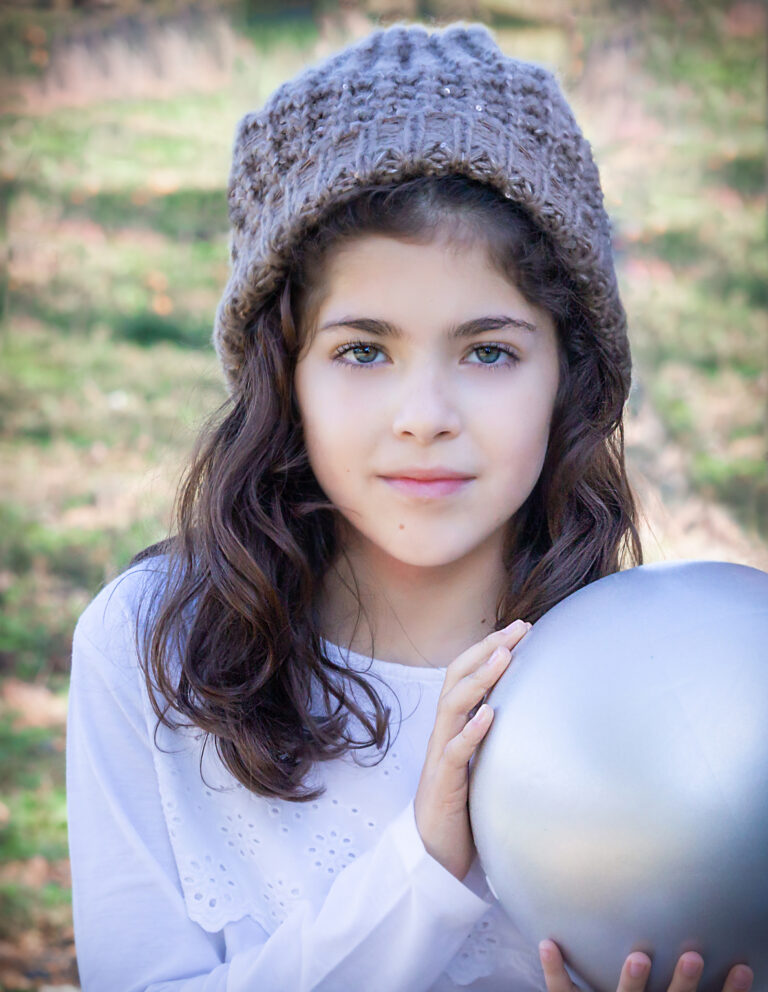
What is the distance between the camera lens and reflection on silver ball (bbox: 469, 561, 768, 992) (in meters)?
1.54

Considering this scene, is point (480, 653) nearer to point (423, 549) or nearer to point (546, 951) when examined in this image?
point (423, 549)

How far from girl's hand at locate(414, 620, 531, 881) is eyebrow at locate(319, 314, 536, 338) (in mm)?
517

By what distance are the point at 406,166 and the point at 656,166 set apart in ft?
17.7

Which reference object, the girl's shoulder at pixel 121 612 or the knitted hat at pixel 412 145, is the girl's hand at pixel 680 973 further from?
the knitted hat at pixel 412 145

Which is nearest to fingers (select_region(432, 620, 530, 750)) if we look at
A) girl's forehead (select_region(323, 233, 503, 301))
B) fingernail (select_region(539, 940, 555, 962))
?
fingernail (select_region(539, 940, 555, 962))

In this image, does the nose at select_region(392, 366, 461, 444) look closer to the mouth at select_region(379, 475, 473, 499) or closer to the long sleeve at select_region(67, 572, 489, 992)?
the mouth at select_region(379, 475, 473, 499)

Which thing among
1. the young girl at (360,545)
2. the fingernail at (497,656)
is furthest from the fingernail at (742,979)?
the fingernail at (497,656)

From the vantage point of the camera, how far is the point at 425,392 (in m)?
1.95

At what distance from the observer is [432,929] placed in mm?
1899

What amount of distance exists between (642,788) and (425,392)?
0.76m

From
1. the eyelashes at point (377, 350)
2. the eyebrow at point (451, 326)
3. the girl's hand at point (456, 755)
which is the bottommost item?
the girl's hand at point (456, 755)

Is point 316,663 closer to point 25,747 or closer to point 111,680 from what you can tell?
point 111,680

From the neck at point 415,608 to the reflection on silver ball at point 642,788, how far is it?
57 cm

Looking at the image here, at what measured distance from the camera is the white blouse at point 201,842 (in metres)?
2.11
